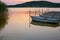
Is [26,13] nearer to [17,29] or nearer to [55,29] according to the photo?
[17,29]

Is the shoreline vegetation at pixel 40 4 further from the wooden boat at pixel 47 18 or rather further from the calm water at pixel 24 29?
the wooden boat at pixel 47 18

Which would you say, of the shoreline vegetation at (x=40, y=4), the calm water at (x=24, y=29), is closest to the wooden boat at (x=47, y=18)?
the calm water at (x=24, y=29)

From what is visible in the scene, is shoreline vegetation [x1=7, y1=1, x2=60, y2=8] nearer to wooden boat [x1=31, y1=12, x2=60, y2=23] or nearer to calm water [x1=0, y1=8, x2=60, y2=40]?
calm water [x1=0, y1=8, x2=60, y2=40]

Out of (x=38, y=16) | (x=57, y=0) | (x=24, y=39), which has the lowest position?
(x=24, y=39)

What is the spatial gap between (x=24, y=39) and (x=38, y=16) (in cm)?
118

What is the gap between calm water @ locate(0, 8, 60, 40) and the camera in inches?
142

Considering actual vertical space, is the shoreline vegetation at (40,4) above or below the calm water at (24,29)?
above

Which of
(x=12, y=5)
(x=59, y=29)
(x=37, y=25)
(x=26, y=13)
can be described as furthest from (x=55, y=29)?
(x=12, y=5)

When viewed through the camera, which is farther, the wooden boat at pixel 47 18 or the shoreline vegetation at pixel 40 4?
the wooden boat at pixel 47 18

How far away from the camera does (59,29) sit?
4152 mm

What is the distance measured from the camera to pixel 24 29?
13.1ft

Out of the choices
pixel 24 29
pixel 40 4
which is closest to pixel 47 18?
pixel 24 29

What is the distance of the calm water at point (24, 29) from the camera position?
362cm

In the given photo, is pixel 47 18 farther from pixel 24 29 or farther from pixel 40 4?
pixel 40 4
